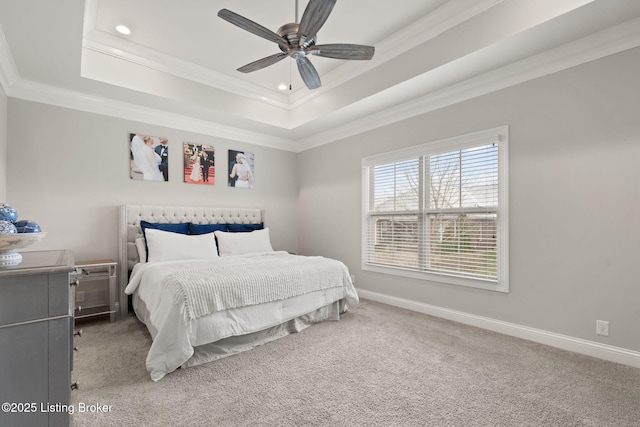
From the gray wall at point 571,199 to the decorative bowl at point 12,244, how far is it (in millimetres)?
3477

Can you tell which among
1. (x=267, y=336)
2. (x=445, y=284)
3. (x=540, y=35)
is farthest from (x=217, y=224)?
(x=540, y=35)

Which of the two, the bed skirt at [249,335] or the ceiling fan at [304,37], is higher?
the ceiling fan at [304,37]

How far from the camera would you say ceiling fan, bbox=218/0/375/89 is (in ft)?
6.22

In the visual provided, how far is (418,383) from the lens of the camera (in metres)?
2.04

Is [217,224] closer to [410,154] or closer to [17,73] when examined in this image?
[17,73]

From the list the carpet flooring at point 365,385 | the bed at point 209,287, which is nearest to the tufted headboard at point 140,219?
the bed at point 209,287

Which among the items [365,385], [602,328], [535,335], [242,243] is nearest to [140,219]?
[242,243]

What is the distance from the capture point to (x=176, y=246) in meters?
3.45

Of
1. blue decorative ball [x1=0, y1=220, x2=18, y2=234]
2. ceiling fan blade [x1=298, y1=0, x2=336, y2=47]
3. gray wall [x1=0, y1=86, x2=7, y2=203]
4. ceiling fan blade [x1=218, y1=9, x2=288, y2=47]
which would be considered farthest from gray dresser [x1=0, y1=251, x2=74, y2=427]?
gray wall [x1=0, y1=86, x2=7, y2=203]

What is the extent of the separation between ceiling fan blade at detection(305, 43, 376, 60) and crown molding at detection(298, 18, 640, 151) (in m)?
1.44

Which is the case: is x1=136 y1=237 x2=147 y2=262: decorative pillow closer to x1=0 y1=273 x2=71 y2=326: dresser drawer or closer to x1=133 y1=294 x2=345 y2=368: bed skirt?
x1=133 y1=294 x2=345 y2=368: bed skirt

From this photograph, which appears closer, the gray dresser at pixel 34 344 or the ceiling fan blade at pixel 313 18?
the gray dresser at pixel 34 344

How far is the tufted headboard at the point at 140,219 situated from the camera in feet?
11.8

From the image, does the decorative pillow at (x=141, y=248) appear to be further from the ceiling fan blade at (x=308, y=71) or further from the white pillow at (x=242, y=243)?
the ceiling fan blade at (x=308, y=71)
